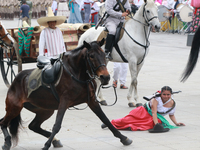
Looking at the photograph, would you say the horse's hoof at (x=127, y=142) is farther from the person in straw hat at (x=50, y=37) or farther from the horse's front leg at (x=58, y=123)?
the person in straw hat at (x=50, y=37)

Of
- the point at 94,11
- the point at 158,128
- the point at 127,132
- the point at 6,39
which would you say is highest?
the point at 6,39

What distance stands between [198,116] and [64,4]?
54.2ft

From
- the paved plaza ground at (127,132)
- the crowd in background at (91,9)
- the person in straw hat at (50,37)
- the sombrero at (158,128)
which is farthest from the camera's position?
the crowd in background at (91,9)

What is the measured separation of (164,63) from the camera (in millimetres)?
14172

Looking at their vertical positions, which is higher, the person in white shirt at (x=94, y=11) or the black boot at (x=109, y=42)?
the black boot at (x=109, y=42)

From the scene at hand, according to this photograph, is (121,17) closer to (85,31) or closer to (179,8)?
(85,31)

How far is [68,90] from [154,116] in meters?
1.82

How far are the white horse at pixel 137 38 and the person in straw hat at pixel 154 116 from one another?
5.96 ft

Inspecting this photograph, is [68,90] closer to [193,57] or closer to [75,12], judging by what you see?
[193,57]

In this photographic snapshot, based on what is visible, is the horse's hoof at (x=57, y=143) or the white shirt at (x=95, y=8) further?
the white shirt at (x=95, y=8)

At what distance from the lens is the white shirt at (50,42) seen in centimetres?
788

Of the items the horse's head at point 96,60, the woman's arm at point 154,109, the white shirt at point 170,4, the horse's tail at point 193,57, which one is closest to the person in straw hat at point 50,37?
the horse's tail at point 193,57

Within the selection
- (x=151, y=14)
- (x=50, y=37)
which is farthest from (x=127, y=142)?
(x=151, y=14)

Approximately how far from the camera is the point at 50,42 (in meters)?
7.97
